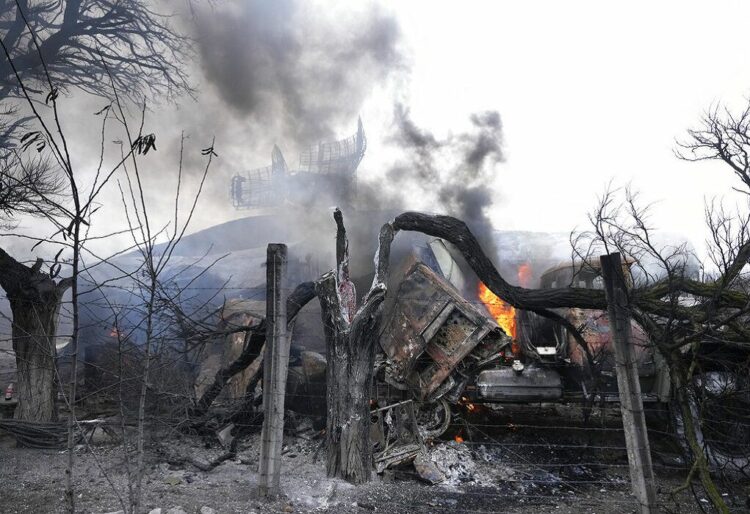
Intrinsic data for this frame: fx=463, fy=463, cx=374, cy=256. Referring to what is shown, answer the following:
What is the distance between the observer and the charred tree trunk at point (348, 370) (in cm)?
560

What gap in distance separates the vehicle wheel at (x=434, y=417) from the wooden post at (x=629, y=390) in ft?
12.3

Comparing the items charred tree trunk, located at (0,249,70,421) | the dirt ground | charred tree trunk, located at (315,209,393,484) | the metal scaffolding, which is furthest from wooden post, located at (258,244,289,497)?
the metal scaffolding

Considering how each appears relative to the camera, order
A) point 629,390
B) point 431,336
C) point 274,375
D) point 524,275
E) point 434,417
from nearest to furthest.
→ 1. point 629,390
2. point 274,375
3. point 431,336
4. point 434,417
5. point 524,275

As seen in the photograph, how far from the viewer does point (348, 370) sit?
5742 mm

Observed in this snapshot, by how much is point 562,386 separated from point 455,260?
257 inches

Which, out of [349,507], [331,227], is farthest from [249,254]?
[349,507]

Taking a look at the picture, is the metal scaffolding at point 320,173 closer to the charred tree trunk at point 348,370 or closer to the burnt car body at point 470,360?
the burnt car body at point 470,360

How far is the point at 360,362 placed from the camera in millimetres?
5773

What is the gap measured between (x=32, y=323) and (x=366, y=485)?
6.52 meters

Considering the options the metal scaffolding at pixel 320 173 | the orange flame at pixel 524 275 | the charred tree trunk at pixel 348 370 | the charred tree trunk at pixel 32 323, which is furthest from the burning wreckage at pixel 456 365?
the metal scaffolding at pixel 320 173

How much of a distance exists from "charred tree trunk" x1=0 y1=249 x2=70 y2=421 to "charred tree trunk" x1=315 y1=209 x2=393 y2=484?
16.0 ft

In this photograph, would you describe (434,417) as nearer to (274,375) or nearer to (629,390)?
(274,375)

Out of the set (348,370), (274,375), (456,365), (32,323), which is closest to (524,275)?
(456,365)

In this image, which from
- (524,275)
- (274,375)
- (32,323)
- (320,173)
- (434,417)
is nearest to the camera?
(274,375)
